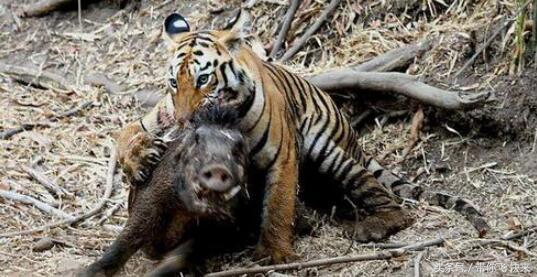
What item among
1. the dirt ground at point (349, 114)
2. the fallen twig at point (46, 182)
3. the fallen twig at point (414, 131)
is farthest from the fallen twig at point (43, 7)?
the fallen twig at point (414, 131)

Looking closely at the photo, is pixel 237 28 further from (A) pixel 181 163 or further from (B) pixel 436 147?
(B) pixel 436 147

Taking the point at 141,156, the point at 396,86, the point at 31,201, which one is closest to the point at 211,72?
the point at 141,156

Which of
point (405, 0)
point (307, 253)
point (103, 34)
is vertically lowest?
point (103, 34)

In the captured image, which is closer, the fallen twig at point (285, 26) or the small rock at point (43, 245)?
the small rock at point (43, 245)

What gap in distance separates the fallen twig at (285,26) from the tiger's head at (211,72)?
2274 mm

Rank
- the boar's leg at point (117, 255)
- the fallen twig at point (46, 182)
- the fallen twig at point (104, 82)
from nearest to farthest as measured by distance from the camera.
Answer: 1. the boar's leg at point (117, 255)
2. the fallen twig at point (46, 182)
3. the fallen twig at point (104, 82)

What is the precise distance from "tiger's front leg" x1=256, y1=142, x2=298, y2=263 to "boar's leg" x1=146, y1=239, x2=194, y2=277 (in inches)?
15.6

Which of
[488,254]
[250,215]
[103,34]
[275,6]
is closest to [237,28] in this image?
[250,215]

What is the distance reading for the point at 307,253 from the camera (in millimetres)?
5359

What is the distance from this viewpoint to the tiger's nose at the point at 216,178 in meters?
4.54

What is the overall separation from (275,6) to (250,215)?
3174mm

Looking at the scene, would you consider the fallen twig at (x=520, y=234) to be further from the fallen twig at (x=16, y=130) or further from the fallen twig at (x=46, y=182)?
the fallen twig at (x=16, y=130)

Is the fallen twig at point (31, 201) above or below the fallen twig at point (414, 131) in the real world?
below

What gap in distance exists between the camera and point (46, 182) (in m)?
6.42
